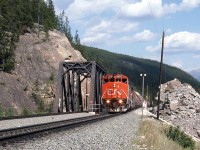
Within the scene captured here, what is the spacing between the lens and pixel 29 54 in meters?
74.4

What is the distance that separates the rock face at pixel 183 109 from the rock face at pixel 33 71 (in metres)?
20.8

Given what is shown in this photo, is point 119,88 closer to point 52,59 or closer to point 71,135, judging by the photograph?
point 71,135

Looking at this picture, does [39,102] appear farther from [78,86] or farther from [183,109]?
[183,109]

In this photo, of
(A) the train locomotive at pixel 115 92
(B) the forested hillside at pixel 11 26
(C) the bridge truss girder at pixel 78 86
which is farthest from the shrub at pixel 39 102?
(A) the train locomotive at pixel 115 92

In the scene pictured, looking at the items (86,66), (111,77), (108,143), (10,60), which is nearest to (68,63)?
(86,66)

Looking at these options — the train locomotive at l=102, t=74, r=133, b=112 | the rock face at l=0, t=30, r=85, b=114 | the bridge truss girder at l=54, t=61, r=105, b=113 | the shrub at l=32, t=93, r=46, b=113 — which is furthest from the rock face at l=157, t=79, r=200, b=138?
the rock face at l=0, t=30, r=85, b=114

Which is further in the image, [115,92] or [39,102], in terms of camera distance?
[39,102]

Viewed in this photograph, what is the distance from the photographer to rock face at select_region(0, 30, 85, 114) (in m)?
55.6

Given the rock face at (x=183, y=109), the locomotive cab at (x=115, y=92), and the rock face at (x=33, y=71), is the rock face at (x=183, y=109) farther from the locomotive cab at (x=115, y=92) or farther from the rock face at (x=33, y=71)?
the rock face at (x=33, y=71)

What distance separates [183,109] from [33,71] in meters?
27.7

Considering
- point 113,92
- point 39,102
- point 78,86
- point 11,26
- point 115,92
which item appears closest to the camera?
point 115,92

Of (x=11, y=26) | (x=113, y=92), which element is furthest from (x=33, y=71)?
(x=113, y=92)

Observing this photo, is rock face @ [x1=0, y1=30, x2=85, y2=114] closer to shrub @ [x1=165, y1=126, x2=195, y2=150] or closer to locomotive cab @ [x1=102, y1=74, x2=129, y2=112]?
locomotive cab @ [x1=102, y1=74, x2=129, y2=112]

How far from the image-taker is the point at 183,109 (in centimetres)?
6962
